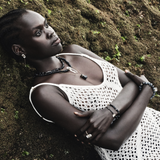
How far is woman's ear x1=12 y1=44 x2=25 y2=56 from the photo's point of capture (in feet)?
8.87

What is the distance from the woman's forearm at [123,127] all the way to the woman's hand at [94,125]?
0.09 metres

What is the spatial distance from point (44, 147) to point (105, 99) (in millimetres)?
1188

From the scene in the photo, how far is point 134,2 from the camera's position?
5.44 m

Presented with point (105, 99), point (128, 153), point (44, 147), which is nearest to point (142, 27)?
point (105, 99)

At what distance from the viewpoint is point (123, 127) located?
2355 mm

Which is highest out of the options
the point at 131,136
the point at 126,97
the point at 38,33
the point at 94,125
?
the point at 38,33

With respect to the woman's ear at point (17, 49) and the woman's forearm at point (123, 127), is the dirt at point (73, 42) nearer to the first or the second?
the woman's ear at point (17, 49)

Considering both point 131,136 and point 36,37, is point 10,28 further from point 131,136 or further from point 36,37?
point 131,136

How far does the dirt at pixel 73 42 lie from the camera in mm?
2879

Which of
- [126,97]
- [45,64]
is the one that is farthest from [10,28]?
[126,97]

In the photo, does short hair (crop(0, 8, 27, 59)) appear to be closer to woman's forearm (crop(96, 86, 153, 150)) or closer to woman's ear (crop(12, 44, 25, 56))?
woman's ear (crop(12, 44, 25, 56))

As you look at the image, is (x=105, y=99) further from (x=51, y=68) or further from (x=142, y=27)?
(x=142, y=27)

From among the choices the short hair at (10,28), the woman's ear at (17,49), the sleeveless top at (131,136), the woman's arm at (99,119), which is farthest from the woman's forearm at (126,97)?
the short hair at (10,28)

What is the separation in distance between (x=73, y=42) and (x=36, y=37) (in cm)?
149
